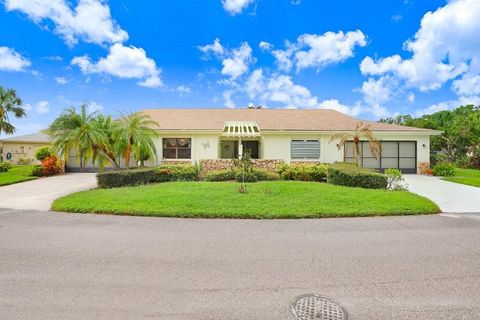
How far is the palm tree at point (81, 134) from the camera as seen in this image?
15641 millimetres

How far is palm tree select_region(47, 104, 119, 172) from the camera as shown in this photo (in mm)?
15641

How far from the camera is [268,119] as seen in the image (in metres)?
23.4

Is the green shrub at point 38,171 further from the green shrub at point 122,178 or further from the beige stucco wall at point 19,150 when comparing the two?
the beige stucco wall at point 19,150

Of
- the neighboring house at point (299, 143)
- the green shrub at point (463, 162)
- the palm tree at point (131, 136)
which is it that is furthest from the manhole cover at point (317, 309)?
the green shrub at point (463, 162)

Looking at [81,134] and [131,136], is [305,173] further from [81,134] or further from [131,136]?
[81,134]

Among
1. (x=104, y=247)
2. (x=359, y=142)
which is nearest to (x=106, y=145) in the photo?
(x=104, y=247)

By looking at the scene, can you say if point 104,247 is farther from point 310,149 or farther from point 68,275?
point 310,149

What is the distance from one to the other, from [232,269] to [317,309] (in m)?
1.61

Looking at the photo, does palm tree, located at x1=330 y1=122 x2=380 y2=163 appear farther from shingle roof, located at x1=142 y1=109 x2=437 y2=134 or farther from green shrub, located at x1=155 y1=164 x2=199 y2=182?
green shrub, located at x1=155 y1=164 x2=199 y2=182

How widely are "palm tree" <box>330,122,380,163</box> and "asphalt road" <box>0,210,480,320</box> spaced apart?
12501 mm

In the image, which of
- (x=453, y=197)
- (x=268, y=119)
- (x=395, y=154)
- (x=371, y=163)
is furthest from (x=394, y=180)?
(x=268, y=119)

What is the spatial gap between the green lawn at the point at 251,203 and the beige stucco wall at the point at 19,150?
31.2 metres

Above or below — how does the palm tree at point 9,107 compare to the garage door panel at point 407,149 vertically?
above

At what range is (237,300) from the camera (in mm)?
3553
